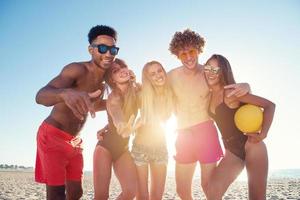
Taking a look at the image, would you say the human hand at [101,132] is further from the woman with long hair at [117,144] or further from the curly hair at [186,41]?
the curly hair at [186,41]

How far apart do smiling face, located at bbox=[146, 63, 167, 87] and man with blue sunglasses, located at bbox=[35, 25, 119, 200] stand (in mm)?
728

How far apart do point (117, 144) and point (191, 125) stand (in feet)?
5.00

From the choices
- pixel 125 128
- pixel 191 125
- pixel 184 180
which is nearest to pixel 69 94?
pixel 125 128

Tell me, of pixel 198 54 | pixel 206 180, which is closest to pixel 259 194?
pixel 206 180

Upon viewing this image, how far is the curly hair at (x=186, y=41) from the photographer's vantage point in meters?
6.90

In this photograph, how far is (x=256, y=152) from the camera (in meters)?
5.23

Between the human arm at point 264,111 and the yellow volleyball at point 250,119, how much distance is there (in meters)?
0.06

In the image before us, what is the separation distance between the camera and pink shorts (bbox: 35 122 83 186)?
5639mm

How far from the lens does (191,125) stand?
21.4 ft

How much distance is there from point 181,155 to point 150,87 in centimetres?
146

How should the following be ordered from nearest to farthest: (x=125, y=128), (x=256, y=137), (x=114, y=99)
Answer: (x=256, y=137), (x=125, y=128), (x=114, y=99)

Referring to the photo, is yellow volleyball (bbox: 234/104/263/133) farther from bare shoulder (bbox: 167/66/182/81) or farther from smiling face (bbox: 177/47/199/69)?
bare shoulder (bbox: 167/66/182/81)

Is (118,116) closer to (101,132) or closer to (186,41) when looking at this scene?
(101,132)

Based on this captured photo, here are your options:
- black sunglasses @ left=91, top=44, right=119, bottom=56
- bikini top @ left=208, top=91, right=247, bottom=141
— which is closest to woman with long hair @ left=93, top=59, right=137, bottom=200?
black sunglasses @ left=91, top=44, right=119, bottom=56
